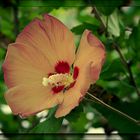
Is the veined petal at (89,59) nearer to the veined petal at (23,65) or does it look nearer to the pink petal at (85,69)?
the pink petal at (85,69)

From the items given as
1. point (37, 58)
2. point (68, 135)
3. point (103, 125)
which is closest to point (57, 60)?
point (37, 58)

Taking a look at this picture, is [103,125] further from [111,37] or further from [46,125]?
[46,125]

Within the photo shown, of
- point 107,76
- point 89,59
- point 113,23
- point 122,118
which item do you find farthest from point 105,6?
point 89,59

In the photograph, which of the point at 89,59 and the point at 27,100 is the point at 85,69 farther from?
the point at 27,100

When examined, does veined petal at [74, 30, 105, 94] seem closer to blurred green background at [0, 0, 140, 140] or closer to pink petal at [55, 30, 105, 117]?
pink petal at [55, 30, 105, 117]

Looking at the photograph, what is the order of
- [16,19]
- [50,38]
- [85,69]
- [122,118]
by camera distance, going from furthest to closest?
[16,19]
[122,118]
[50,38]
[85,69]

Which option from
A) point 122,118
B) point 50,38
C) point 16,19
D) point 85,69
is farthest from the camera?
Result: point 16,19

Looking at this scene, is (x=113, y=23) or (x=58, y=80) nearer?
(x=58, y=80)

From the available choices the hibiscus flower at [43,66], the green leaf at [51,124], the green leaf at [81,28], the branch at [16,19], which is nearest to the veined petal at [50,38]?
the hibiscus flower at [43,66]

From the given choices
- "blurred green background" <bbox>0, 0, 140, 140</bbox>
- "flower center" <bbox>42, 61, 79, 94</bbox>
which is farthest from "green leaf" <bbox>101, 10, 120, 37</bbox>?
"flower center" <bbox>42, 61, 79, 94</bbox>
